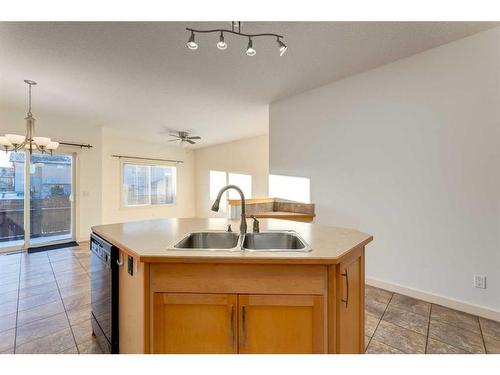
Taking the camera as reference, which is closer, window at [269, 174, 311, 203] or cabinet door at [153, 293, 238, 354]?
cabinet door at [153, 293, 238, 354]

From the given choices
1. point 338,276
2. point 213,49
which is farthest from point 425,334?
point 213,49

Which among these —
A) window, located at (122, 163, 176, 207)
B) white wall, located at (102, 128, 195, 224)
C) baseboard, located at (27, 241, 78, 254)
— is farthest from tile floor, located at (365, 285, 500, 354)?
window, located at (122, 163, 176, 207)

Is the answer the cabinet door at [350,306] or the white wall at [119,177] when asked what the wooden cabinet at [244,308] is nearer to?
the cabinet door at [350,306]

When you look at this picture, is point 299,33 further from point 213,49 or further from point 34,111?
point 34,111

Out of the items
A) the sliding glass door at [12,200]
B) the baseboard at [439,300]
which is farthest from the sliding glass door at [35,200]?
the baseboard at [439,300]

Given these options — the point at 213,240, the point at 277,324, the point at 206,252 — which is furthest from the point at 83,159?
the point at 277,324

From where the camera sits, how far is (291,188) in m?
3.69

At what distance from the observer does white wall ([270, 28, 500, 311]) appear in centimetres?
210

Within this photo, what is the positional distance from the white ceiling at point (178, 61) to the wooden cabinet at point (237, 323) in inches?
81.0

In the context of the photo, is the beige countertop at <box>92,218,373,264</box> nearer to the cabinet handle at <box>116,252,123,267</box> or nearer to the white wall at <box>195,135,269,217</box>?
the cabinet handle at <box>116,252,123,267</box>

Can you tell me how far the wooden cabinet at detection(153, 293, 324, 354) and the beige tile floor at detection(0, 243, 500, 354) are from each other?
930 mm

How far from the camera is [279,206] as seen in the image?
3869mm

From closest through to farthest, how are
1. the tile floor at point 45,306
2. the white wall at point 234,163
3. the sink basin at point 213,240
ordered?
the sink basin at point 213,240 < the tile floor at point 45,306 < the white wall at point 234,163

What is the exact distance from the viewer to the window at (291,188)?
3.47 m
